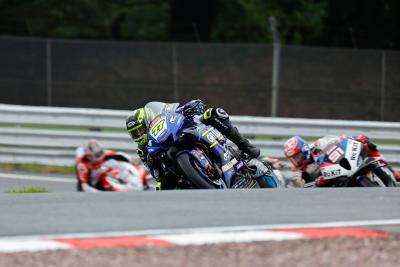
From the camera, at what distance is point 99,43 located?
2434cm

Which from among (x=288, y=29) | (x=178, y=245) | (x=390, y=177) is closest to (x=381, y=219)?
(x=178, y=245)

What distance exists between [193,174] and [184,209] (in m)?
2.53

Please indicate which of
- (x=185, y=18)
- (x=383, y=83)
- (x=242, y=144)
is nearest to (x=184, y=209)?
(x=242, y=144)

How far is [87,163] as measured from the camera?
519 inches

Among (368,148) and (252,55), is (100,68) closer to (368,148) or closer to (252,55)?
(252,55)

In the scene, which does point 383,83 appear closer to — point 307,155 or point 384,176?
point 307,155

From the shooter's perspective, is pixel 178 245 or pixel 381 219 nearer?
pixel 178 245

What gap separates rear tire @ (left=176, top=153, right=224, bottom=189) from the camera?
33.8 ft

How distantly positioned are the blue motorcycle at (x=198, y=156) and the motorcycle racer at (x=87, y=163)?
8.06 feet

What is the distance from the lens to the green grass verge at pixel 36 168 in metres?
15.8

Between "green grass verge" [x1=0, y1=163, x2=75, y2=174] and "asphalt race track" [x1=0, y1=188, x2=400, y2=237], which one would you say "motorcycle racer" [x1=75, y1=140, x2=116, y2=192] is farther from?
"asphalt race track" [x1=0, y1=188, x2=400, y2=237]

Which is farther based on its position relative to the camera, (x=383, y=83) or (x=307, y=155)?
(x=383, y=83)

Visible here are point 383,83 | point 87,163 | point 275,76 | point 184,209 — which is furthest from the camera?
point 275,76

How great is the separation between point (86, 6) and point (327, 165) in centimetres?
1930
